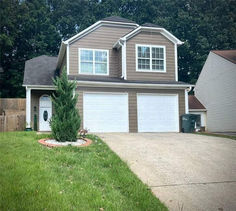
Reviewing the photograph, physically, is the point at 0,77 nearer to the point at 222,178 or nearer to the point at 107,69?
the point at 107,69

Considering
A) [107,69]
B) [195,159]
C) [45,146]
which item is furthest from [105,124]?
[195,159]

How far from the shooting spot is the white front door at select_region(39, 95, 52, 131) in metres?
15.3

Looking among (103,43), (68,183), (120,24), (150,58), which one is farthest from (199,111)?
(68,183)

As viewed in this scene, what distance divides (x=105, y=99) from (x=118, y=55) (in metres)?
3.39

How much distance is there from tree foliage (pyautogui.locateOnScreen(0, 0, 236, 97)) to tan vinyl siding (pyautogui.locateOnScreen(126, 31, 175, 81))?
46.5ft

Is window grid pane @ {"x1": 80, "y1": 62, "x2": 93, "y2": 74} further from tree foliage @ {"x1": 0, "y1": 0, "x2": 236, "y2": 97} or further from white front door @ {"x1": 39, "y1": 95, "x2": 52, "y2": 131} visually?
tree foliage @ {"x1": 0, "y1": 0, "x2": 236, "y2": 97}

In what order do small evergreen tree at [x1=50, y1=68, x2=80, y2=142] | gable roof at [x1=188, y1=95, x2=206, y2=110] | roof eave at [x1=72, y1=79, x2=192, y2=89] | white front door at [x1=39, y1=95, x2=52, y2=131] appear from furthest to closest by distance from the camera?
gable roof at [x1=188, y1=95, x2=206, y2=110] → white front door at [x1=39, y1=95, x2=52, y2=131] → roof eave at [x1=72, y1=79, x2=192, y2=89] → small evergreen tree at [x1=50, y1=68, x2=80, y2=142]

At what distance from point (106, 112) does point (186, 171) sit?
730 cm

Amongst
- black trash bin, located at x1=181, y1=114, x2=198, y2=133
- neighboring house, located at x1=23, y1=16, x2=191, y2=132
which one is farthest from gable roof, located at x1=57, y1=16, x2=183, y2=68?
black trash bin, located at x1=181, y1=114, x2=198, y2=133

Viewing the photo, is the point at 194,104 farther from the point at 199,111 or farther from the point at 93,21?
the point at 93,21

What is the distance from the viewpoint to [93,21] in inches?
1152

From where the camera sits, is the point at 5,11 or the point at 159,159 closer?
the point at 159,159

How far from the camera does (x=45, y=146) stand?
24.0 ft

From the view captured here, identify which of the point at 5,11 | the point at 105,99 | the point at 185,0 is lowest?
the point at 105,99
